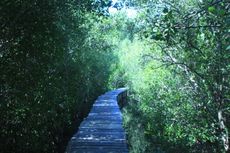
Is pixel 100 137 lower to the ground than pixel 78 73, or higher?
lower

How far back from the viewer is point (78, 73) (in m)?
9.94

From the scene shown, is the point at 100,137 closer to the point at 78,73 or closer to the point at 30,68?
the point at 78,73

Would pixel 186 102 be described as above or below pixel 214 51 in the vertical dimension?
below

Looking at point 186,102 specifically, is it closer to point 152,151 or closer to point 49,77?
point 152,151

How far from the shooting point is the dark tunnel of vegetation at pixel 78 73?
482cm

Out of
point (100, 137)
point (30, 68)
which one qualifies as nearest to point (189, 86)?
point (100, 137)

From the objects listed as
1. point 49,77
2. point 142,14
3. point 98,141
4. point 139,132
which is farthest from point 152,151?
point 49,77

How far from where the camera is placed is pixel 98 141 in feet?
24.6

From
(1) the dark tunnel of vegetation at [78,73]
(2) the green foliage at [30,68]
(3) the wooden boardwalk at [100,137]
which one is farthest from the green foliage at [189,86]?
(2) the green foliage at [30,68]

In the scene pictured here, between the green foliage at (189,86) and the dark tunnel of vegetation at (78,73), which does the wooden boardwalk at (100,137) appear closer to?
the dark tunnel of vegetation at (78,73)

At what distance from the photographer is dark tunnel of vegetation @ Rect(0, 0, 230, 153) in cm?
482

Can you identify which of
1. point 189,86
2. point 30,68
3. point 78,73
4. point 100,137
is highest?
point 30,68

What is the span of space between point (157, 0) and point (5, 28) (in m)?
7.09

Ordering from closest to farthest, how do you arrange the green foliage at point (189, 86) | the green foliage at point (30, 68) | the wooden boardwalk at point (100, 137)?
the green foliage at point (30, 68), the wooden boardwalk at point (100, 137), the green foliage at point (189, 86)
